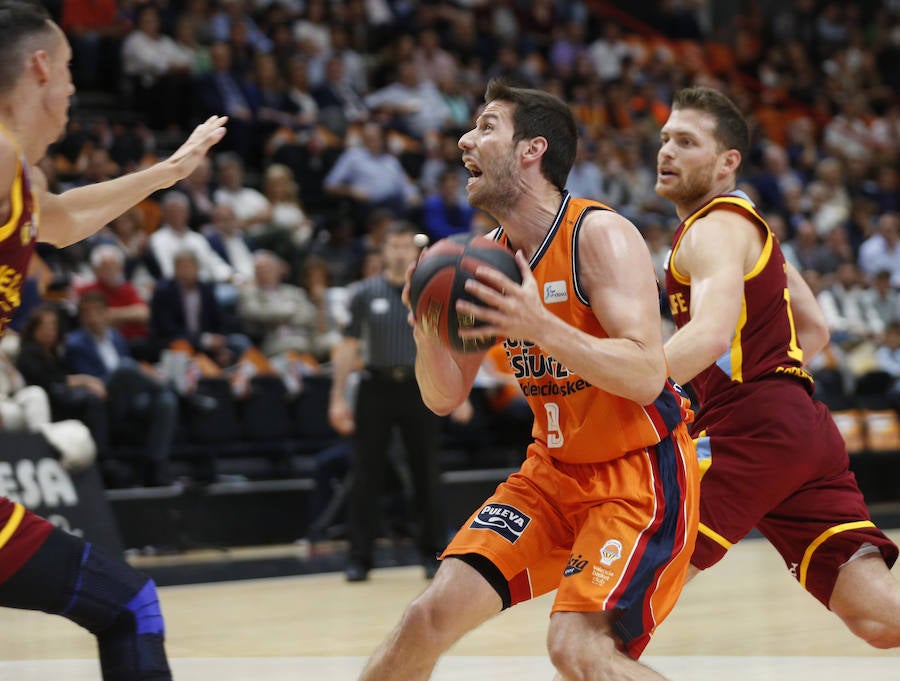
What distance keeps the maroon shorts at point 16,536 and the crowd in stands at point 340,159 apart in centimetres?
547

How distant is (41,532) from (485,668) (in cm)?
244

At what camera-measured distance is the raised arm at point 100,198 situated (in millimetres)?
3637

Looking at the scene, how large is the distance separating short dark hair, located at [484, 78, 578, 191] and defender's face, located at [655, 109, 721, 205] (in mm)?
700

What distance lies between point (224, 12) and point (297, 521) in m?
5.92

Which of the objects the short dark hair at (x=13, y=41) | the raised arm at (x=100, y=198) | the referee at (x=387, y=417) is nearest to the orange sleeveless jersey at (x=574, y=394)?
the raised arm at (x=100, y=198)

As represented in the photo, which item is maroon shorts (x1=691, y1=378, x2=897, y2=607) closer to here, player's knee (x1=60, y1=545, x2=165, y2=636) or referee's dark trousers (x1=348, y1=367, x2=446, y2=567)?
player's knee (x1=60, y1=545, x2=165, y2=636)

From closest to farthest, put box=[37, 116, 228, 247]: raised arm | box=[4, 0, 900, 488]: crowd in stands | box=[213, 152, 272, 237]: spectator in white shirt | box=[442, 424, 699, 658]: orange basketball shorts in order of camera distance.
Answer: box=[442, 424, 699, 658]: orange basketball shorts → box=[37, 116, 228, 247]: raised arm → box=[4, 0, 900, 488]: crowd in stands → box=[213, 152, 272, 237]: spectator in white shirt

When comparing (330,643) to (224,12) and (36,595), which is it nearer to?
(36,595)

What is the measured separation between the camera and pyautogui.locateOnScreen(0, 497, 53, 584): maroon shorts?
9.47ft

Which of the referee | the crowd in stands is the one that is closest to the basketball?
the referee

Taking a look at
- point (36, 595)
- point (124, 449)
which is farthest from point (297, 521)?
point (36, 595)

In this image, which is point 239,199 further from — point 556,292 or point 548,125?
point 556,292

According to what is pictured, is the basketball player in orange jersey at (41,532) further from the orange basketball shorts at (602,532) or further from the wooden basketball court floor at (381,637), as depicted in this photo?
the wooden basketball court floor at (381,637)

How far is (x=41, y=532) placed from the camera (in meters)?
2.96
